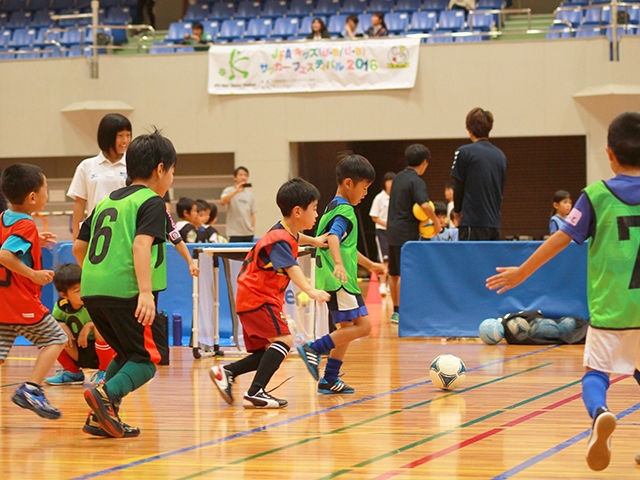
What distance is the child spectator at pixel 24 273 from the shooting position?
5.28 meters

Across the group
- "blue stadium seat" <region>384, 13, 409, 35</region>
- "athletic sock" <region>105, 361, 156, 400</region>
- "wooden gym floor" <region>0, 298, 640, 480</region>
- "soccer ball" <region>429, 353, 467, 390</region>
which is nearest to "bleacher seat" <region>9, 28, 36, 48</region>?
"blue stadium seat" <region>384, 13, 409, 35</region>

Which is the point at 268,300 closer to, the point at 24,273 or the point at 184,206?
the point at 24,273

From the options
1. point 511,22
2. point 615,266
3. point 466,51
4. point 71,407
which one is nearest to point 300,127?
point 466,51

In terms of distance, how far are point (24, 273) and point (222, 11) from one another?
15144 mm

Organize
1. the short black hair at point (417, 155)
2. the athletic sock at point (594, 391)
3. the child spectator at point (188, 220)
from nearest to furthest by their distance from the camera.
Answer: the athletic sock at point (594, 391)
the short black hair at point (417, 155)
the child spectator at point (188, 220)

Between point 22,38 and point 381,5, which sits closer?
point 381,5

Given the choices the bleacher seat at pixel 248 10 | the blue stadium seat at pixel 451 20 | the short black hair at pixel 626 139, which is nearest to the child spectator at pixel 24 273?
the short black hair at pixel 626 139

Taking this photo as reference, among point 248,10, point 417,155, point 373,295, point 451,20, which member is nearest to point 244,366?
point 417,155

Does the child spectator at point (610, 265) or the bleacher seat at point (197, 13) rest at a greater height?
the bleacher seat at point (197, 13)

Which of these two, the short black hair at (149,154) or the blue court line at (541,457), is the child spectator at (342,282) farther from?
the blue court line at (541,457)

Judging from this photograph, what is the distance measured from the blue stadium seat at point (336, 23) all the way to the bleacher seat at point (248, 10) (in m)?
1.81

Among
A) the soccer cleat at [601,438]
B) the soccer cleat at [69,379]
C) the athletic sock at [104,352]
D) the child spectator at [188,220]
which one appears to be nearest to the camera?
the soccer cleat at [601,438]

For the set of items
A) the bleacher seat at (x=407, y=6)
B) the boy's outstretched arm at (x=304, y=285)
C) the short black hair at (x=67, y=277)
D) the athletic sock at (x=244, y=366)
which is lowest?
the athletic sock at (x=244, y=366)

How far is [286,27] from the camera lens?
715 inches
